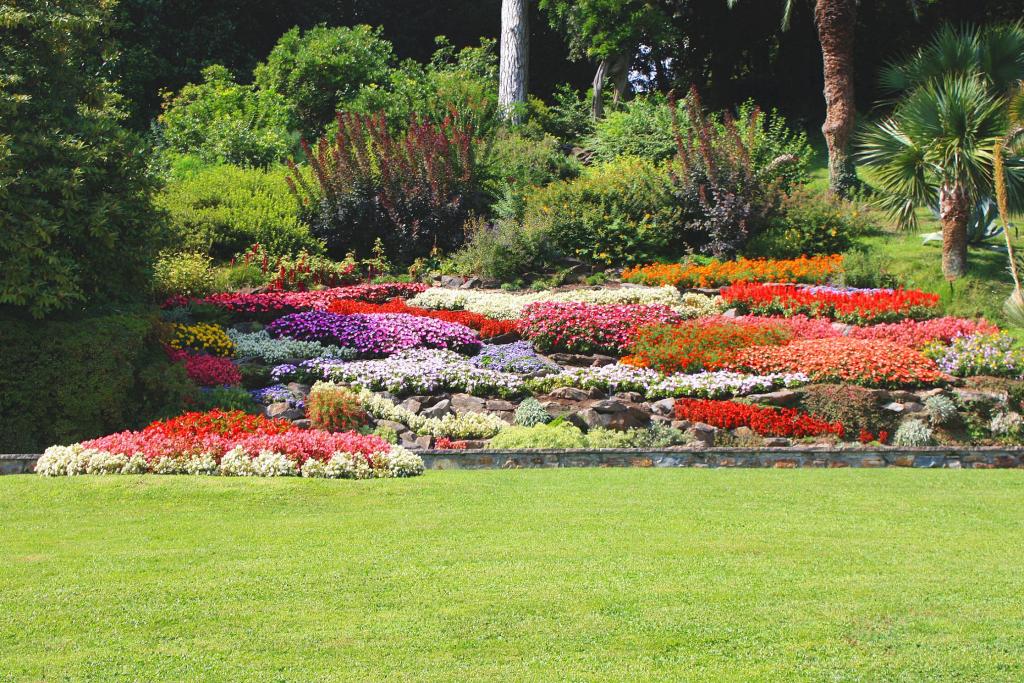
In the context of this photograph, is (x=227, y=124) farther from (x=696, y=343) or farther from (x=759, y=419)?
(x=759, y=419)

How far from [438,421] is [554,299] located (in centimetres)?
606

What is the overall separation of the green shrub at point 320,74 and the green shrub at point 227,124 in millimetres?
632

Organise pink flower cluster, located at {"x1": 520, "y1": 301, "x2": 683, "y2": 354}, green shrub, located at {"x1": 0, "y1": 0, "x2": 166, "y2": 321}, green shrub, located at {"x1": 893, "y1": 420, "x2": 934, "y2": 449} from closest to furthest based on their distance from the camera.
A: green shrub, located at {"x1": 0, "y1": 0, "x2": 166, "y2": 321}
green shrub, located at {"x1": 893, "y1": 420, "x2": 934, "y2": 449}
pink flower cluster, located at {"x1": 520, "y1": 301, "x2": 683, "y2": 354}

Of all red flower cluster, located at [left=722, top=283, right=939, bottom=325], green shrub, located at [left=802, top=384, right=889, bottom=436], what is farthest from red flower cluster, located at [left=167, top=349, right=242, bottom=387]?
red flower cluster, located at [left=722, top=283, right=939, bottom=325]

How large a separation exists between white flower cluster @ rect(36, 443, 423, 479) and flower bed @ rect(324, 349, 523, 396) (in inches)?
142

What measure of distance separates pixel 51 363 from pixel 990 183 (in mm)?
13330

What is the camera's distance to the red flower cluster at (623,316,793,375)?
13.6m

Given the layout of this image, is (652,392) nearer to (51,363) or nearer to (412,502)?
(412,502)

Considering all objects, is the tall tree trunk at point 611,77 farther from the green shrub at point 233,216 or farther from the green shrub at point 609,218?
the green shrub at point 233,216

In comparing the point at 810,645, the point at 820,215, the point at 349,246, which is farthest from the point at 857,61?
the point at 810,645

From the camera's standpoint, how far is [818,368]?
12797mm

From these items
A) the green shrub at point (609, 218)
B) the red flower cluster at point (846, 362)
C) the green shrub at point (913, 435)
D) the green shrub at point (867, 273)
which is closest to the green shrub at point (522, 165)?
the green shrub at point (609, 218)

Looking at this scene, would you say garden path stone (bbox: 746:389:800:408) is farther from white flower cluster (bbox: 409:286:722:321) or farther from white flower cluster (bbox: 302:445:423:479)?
white flower cluster (bbox: 302:445:423:479)

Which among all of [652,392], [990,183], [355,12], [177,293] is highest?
[355,12]
